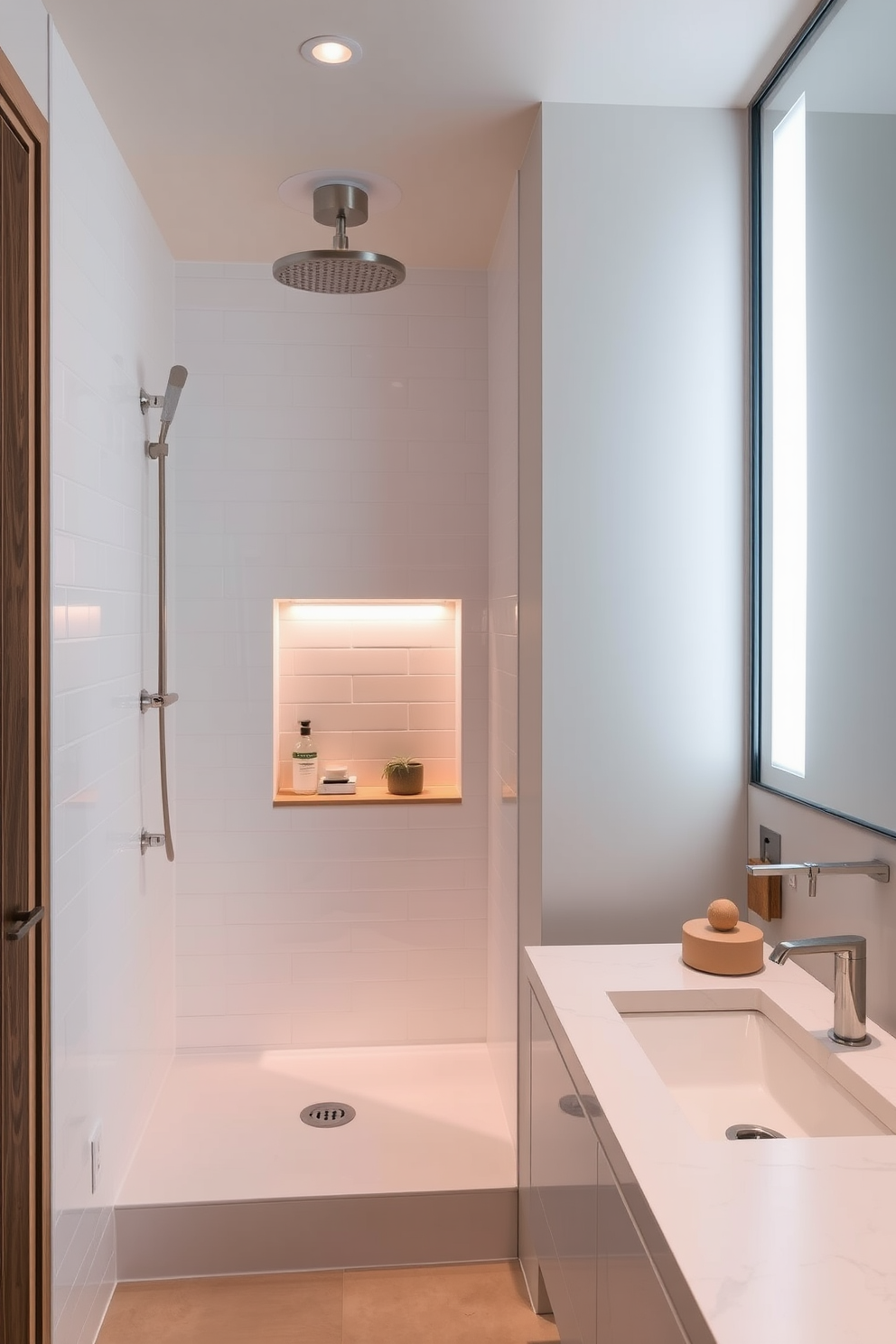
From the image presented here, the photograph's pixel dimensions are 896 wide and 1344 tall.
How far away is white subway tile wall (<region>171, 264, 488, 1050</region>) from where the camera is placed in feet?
10.1

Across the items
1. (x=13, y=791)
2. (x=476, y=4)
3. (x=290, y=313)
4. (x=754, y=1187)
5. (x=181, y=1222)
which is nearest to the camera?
(x=754, y=1187)

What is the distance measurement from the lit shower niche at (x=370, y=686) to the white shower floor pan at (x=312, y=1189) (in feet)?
3.21

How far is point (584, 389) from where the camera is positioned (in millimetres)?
2107

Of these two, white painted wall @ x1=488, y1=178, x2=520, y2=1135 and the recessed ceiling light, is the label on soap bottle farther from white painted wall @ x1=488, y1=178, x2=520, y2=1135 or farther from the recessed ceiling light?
the recessed ceiling light

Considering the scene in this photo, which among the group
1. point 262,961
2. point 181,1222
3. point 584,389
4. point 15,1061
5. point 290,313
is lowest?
point 181,1222

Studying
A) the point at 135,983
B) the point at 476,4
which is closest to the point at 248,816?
→ the point at 135,983

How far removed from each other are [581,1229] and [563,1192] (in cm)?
16

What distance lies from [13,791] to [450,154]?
169 cm

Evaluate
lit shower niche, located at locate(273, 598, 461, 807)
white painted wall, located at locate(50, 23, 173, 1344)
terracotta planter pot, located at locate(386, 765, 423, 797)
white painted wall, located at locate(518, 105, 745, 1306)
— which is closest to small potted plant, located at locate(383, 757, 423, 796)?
terracotta planter pot, located at locate(386, 765, 423, 797)

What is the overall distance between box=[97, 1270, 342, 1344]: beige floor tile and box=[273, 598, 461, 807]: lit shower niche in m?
1.37

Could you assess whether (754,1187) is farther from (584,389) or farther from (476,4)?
(476,4)

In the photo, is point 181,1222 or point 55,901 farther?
point 181,1222

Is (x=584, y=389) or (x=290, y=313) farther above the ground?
(x=290, y=313)

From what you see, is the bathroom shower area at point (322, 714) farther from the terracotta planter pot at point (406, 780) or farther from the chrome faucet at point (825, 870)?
the chrome faucet at point (825, 870)
